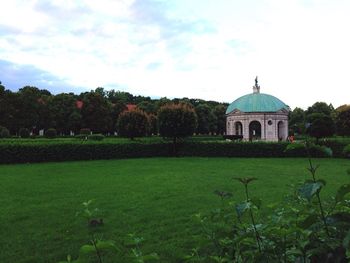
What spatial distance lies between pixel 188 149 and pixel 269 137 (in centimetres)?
2081

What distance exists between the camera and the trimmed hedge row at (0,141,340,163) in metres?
21.9

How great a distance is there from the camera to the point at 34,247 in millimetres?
5773

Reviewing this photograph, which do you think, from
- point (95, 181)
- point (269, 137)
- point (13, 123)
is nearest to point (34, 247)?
point (95, 181)

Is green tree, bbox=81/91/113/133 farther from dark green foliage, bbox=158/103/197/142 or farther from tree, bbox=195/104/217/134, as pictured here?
dark green foliage, bbox=158/103/197/142

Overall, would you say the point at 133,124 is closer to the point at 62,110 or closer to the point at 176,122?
the point at 176,122

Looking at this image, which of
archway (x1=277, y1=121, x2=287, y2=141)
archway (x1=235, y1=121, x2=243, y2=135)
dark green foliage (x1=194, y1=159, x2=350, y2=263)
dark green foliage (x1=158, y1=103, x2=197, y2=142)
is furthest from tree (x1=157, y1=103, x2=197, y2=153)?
dark green foliage (x1=194, y1=159, x2=350, y2=263)

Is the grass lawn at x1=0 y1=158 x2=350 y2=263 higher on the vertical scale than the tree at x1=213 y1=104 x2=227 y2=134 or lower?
lower

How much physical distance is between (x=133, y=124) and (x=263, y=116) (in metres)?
21.2

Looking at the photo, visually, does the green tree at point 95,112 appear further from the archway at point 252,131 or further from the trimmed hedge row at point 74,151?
the trimmed hedge row at point 74,151

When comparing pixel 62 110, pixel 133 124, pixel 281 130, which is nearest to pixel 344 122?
pixel 281 130

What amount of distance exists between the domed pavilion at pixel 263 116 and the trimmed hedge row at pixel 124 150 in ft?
61.0

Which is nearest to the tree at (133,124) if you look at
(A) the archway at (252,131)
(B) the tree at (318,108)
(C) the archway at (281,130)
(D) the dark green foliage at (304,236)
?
(A) the archway at (252,131)

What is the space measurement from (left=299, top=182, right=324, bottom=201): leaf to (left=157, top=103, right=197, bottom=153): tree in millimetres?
25763

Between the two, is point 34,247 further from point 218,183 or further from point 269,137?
point 269,137
